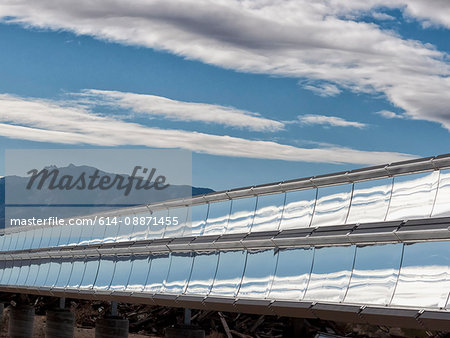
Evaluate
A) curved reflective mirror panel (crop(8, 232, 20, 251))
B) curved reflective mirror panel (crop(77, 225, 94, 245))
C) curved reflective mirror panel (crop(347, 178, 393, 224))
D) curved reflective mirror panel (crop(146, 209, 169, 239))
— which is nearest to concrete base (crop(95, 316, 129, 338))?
curved reflective mirror panel (crop(77, 225, 94, 245))

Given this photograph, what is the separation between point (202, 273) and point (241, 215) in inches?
128

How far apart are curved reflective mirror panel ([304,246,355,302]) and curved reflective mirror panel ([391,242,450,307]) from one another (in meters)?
2.61

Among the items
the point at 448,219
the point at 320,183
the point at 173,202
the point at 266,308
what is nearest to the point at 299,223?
the point at 320,183

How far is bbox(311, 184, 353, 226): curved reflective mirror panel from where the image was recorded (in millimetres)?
30312

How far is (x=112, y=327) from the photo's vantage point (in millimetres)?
52625

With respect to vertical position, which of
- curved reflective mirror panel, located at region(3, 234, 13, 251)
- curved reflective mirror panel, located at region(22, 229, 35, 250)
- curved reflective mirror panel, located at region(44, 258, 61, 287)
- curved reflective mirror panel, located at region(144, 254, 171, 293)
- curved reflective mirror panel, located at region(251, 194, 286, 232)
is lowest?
curved reflective mirror panel, located at region(144, 254, 171, 293)

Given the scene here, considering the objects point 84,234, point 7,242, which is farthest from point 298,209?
point 7,242

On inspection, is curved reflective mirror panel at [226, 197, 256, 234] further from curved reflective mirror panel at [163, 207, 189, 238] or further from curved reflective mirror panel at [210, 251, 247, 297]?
curved reflective mirror panel at [163, 207, 189, 238]

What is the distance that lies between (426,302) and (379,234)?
329 cm

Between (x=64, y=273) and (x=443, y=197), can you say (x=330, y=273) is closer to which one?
(x=443, y=197)

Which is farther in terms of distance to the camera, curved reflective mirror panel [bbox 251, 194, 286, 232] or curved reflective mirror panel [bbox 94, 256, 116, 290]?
curved reflective mirror panel [bbox 94, 256, 116, 290]

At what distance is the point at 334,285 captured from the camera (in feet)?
90.1

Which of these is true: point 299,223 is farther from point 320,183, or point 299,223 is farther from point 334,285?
point 334,285

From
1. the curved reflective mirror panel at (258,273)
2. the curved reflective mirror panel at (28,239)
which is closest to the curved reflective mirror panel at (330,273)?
the curved reflective mirror panel at (258,273)
